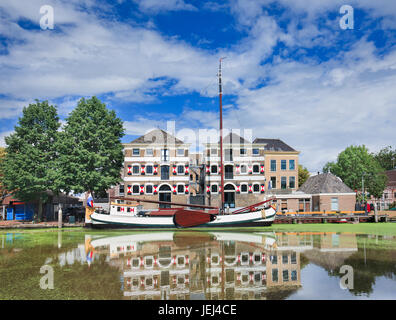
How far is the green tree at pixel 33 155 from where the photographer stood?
1204 inches

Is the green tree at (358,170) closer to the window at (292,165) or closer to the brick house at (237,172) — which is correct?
the window at (292,165)

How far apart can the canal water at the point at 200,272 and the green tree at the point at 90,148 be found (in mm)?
15913

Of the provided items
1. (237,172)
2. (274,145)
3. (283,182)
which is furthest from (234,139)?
(283,182)

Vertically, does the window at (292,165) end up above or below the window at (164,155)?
below

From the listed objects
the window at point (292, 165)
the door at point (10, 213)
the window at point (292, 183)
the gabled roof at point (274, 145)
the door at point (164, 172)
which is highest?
the gabled roof at point (274, 145)

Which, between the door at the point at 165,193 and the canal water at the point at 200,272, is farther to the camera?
the door at the point at 165,193

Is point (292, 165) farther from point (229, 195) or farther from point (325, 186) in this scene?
point (229, 195)

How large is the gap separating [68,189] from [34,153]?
16.8 feet

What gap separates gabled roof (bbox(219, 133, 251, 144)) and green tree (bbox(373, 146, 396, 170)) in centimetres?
5667

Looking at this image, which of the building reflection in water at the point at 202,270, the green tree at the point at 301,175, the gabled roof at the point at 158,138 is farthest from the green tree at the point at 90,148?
the green tree at the point at 301,175

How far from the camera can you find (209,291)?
7645mm

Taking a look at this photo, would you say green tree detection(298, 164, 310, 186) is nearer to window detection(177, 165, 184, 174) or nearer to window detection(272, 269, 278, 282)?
window detection(177, 165, 184, 174)

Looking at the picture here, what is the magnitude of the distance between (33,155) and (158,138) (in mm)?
14449

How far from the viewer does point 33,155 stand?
31062mm
